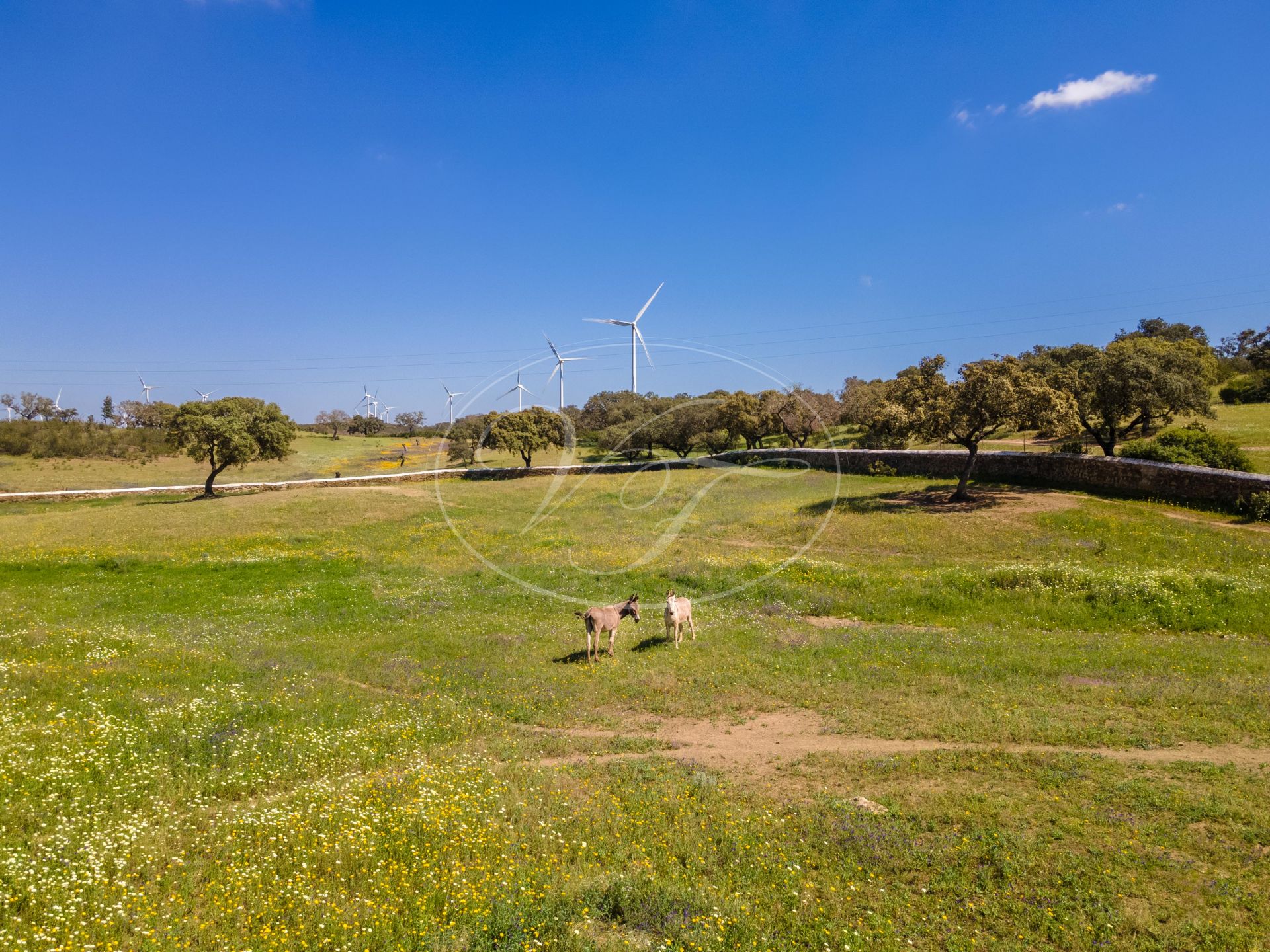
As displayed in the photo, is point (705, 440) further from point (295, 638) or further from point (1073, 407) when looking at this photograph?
point (295, 638)

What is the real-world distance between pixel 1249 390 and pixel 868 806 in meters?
104

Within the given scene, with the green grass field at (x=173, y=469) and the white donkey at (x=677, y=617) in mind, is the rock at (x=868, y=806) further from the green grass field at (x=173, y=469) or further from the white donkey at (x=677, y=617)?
the green grass field at (x=173, y=469)

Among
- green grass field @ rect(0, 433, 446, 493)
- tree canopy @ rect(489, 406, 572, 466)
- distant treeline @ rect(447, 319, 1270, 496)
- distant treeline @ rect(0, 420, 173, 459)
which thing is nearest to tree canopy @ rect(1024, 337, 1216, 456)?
distant treeline @ rect(447, 319, 1270, 496)

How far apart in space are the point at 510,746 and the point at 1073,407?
44292mm

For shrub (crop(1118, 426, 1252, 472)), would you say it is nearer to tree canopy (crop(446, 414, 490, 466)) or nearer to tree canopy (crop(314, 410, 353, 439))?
tree canopy (crop(446, 414, 490, 466))

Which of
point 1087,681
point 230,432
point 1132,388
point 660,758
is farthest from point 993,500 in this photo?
point 230,432

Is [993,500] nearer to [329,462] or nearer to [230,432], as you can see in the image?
[230,432]

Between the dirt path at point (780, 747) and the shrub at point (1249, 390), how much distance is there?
93.1 meters

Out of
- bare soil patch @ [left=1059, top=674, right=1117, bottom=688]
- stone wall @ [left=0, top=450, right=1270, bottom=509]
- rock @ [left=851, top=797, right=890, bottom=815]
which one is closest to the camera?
rock @ [left=851, top=797, right=890, bottom=815]

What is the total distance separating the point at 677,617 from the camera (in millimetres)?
23641

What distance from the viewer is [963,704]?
56.0ft

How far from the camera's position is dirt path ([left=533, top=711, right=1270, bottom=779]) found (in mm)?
13906

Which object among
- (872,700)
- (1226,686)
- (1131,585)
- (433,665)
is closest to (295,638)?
(433,665)

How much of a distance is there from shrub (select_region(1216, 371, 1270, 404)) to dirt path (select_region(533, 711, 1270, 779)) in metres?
93.1
